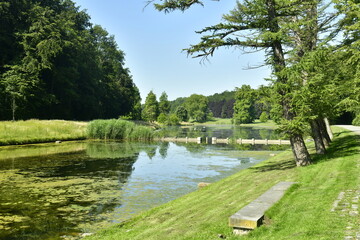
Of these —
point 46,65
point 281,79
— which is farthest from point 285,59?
point 46,65

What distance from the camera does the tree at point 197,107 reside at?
530 feet

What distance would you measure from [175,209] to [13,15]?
50.4 meters

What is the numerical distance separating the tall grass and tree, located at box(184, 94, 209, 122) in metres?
117

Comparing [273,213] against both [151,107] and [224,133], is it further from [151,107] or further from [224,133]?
[151,107]

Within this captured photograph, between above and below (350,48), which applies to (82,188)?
below

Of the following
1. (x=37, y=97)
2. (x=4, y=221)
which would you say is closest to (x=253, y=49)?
(x=4, y=221)

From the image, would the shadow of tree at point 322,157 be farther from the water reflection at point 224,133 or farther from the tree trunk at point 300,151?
the water reflection at point 224,133

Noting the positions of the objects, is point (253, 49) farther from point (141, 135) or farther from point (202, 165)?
point (141, 135)

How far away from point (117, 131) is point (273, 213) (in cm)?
3782

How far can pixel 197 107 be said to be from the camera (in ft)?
543

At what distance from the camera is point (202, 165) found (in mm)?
22484

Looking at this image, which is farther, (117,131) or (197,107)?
(197,107)

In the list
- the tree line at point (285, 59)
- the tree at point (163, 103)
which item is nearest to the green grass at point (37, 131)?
the tree line at point (285, 59)

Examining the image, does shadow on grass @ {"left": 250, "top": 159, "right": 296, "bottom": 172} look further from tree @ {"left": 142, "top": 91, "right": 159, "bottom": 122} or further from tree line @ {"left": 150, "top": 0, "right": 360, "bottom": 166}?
tree @ {"left": 142, "top": 91, "right": 159, "bottom": 122}
